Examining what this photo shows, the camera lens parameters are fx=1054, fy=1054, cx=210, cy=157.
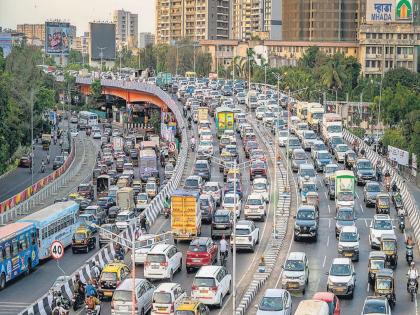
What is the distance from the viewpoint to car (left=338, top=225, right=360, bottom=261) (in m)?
56.2

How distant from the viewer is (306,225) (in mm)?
61188

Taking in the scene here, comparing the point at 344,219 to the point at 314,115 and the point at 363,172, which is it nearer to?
the point at 363,172

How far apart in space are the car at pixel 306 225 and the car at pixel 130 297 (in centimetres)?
1758

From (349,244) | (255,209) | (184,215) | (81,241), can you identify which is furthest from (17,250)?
(255,209)

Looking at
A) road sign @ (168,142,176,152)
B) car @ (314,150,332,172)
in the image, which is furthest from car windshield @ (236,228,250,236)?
road sign @ (168,142,176,152)

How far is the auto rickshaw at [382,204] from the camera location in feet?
225

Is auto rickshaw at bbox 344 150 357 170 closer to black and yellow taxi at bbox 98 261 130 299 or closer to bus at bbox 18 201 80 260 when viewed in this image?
bus at bbox 18 201 80 260

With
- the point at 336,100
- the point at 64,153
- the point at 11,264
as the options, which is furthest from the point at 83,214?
the point at 336,100

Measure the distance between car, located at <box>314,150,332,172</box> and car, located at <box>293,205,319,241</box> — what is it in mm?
24114

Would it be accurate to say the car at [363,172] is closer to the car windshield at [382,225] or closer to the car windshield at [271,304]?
the car windshield at [382,225]

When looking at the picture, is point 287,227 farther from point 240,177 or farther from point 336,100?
point 336,100

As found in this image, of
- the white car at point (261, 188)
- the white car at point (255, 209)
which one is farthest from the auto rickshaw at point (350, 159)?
the white car at point (255, 209)

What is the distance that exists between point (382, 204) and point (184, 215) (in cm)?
1521

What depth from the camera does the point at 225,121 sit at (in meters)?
109
